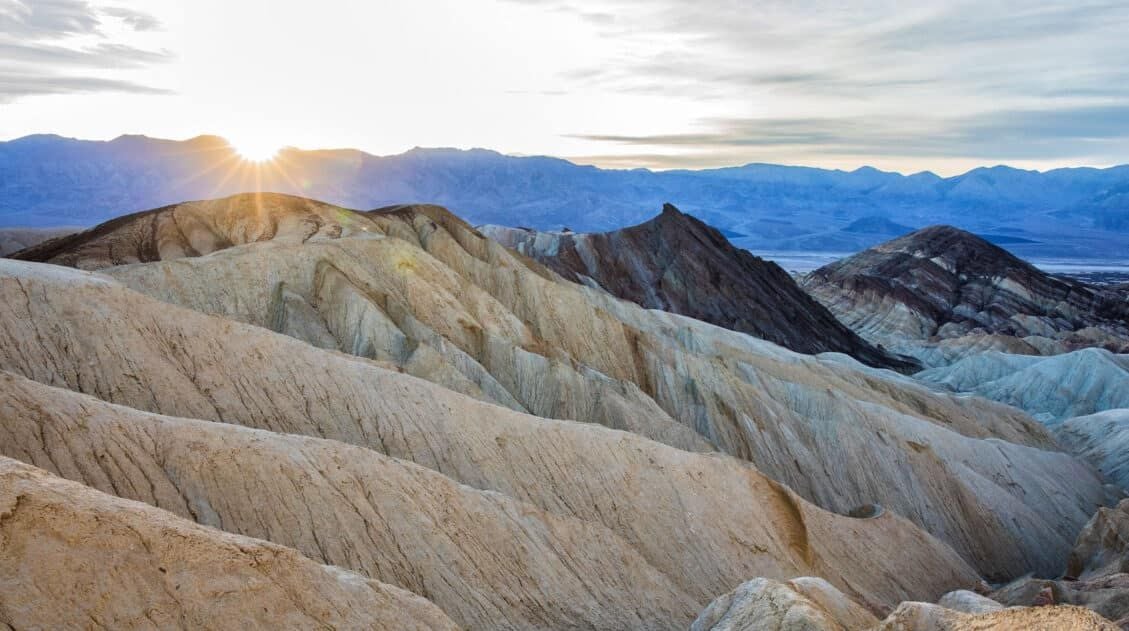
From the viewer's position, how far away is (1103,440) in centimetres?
4756

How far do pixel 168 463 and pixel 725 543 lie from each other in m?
14.3

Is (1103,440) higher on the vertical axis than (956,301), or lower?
lower

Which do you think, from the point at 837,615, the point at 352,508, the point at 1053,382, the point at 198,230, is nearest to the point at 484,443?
the point at 352,508

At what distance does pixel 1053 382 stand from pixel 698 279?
98.6 ft

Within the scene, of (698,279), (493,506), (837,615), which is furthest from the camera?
(698,279)

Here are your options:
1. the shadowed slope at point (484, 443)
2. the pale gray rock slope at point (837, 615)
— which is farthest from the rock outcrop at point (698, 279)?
the pale gray rock slope at point (837, 615)

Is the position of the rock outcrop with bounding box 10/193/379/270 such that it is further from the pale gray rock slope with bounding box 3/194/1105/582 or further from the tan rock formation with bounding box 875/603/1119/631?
the tan rock formation with bounding box 875/603/1119/631

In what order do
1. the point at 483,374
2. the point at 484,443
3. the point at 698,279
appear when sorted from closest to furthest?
the point at 484,443 → the point at 483,374 → the point at 698,279

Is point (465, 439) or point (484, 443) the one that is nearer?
point (465, 439)

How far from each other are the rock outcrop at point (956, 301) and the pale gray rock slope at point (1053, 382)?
1256 cm

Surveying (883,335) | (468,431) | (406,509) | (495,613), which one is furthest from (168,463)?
(883,335)

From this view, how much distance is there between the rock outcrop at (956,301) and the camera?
92.1 m

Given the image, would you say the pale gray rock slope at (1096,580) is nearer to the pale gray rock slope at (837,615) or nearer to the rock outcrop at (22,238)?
the pale gray rock slope at (837,615)

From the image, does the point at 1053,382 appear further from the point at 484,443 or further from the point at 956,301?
the point at 484,443
